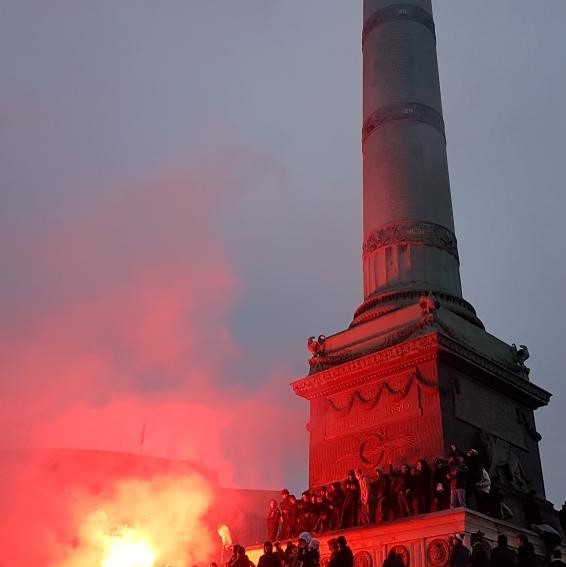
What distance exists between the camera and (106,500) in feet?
64.0

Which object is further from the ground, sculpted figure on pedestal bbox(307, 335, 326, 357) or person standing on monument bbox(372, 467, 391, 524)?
sculpted figure on pedestal bbox(307, 335, 326, 357)

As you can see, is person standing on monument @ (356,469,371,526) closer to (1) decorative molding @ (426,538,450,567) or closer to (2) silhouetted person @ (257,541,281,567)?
(1) decorative molding @ (426,538,450,567)

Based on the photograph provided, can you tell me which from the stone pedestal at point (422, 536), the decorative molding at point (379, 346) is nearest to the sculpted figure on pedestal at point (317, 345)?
the decorative molding at point (379, 346)

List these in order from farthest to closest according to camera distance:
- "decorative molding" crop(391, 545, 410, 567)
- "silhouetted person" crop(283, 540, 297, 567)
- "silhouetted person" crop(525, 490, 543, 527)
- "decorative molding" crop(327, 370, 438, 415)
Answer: "decorative molding" crop(327, 370, 438, 415) < "silhouetted person" crop(525, 490, 543, 527) < "decorative molding" crop(391, 545, 410, 567) < "silhouetted person" crop(283, 540, 297, 567)

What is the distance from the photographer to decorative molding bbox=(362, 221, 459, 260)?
55.0 ft

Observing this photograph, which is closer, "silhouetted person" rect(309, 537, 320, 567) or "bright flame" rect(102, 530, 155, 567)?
"silhouetted person" rect(309, 537, 320, 567)

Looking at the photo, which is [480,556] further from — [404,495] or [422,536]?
[404,495]

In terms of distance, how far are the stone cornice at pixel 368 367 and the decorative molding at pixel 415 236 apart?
3338mm

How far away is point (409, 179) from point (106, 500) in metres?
12.0

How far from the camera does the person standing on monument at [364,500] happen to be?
12459mm

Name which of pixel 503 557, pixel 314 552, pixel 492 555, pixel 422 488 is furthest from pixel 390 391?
pixel 503 557

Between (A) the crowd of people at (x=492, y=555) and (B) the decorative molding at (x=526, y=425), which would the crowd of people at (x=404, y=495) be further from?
(B) the decorative molding at (x=526, y=425)

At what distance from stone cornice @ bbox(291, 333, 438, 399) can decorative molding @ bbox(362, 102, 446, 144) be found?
6.77 meters

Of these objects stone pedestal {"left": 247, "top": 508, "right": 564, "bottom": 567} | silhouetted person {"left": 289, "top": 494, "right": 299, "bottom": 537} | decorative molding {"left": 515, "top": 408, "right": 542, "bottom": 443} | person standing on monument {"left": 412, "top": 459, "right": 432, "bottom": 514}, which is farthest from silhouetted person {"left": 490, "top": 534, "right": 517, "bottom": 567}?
decorative molding {"left": 515, "top": 408, "right": 542, "bottom": 443}
